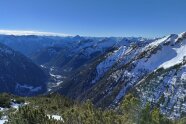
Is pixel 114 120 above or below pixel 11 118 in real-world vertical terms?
below

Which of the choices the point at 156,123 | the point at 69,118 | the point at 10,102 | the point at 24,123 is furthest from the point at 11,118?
the point at 10,102

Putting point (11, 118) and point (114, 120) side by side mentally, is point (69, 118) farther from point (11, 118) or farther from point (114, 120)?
point (11, 118)

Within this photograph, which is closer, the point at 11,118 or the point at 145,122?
the point at 11,118

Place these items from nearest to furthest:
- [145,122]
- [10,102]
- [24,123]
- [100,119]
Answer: [24,123]
[145,122]
[100,119]
[10,102]

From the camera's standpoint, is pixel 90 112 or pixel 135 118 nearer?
pixel 135 118

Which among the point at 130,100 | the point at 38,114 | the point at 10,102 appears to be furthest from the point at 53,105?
the point at 38,114

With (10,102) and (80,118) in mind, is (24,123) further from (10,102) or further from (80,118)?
(10,102)

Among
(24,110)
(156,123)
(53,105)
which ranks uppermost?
(24,110)

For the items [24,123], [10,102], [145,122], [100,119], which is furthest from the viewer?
[10,102]

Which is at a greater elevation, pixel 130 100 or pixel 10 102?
pixel 130 100
